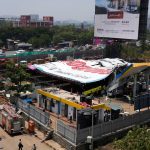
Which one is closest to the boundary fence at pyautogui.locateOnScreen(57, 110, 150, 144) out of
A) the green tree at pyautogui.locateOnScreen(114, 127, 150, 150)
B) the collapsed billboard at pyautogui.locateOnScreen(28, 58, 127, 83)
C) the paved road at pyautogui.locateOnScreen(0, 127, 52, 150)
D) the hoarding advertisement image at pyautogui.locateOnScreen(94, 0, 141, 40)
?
the paved road at pyautogui.locateOnScreen(0, 127, 52, 150)

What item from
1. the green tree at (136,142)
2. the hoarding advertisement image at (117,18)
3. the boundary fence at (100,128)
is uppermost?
the hoarding advertisement image at (117,18)

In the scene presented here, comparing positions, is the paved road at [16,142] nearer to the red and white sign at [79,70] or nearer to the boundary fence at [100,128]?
the boundary fence at [100,128]

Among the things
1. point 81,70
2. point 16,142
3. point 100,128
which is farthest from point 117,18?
point 16,142

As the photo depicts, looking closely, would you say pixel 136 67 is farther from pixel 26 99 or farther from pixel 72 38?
pixel 72 38

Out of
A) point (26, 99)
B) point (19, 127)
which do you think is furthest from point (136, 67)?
point (19, 127)

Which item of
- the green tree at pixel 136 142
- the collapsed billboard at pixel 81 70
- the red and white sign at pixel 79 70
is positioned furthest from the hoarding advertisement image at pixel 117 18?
the green tree at pixel 136 142

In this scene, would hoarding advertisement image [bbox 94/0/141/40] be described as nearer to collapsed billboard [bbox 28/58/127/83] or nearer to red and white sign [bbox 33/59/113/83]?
collapsed billboard [bbox 28/58/127/83]
